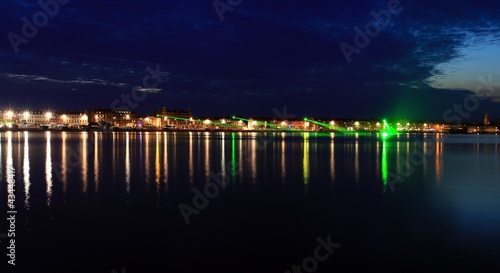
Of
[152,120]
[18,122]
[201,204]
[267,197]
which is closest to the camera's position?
[201,204]

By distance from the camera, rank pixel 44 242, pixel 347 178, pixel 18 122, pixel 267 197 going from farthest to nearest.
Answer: pixel 18 122, pixel 347 178, pixel 267 197, pixel 44 242

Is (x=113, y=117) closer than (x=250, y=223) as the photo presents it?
No

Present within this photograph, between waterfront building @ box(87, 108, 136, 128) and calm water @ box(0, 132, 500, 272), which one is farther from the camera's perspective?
waterfront building @ box(87, 108, 136, 128)

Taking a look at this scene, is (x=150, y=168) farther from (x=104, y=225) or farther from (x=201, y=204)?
(x=104, y=225)

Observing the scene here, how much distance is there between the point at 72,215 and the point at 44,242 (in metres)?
2.19

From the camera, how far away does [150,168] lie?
68.6 ft

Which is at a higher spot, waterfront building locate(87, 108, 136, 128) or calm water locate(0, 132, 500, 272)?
waterfront building locate(87, 108, 136, 128)

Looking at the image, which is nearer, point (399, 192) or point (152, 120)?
point (399, 192)

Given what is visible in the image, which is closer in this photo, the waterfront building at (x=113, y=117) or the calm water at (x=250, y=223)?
the calm water at (x=250, y=223)

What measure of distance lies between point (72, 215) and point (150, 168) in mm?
10374

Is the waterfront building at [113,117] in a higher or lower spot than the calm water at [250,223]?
higher

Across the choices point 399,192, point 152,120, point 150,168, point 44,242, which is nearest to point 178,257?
point 44,242

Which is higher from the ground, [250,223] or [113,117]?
[113,117]

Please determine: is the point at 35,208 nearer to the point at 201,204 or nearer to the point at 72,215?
the point at 72,215
